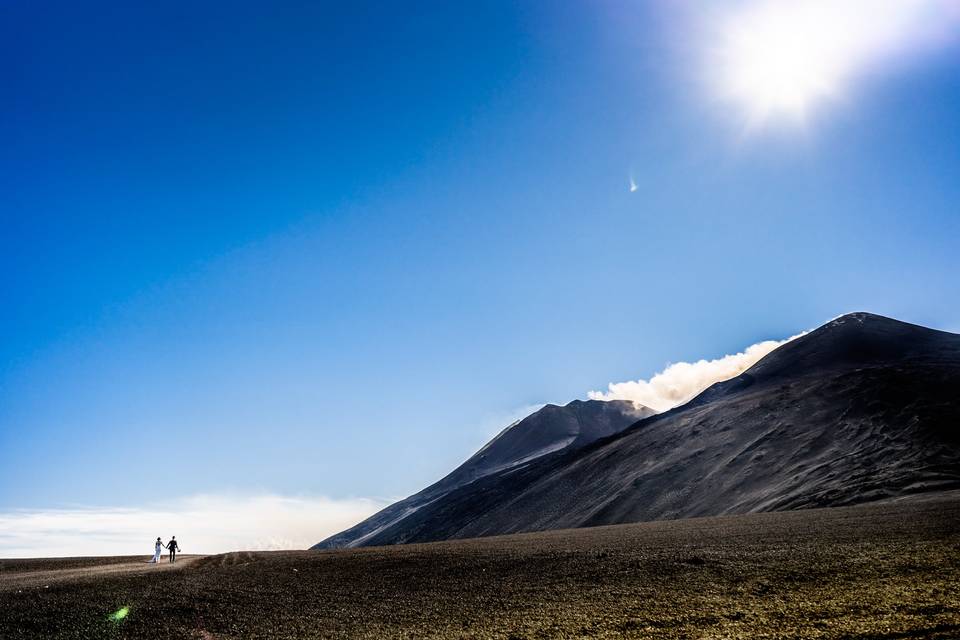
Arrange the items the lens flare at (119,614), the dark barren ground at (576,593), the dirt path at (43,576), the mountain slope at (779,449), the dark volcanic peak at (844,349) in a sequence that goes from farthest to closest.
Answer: the dark volcanic peak at (844,349)
the mountain slope at (779,449)
the dirt path at (43,576)
the lens flare at (119,614)
the dark barren ground at (576,593)

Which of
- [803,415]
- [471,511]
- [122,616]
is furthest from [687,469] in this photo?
[122,616]

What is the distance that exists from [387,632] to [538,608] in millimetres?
6076

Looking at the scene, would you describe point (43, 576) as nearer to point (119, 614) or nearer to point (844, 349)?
point (119, 614)

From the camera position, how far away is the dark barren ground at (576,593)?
19.2 meters

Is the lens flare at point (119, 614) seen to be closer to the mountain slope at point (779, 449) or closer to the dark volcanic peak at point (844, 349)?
the mountain slope at point (779, 449)

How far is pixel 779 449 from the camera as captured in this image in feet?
312

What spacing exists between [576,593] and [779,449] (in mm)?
82204

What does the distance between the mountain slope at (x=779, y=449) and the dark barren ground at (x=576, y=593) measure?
36509 millimetres

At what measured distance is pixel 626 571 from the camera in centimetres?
3038

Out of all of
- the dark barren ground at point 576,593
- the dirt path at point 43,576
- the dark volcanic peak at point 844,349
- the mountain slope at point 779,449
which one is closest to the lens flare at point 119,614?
the dark barren ground at point 576,593

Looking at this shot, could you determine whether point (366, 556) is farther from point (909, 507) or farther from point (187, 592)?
point (909, 507)

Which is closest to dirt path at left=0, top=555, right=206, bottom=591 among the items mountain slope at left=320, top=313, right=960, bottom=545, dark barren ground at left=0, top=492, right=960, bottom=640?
dark barren ground at left=0, top=492, right=960, bottom=640

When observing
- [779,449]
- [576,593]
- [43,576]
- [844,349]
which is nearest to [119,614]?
[576,593]

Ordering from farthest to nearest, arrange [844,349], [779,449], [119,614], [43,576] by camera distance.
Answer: [844,349], [779,449], [43,576], [119,614]
